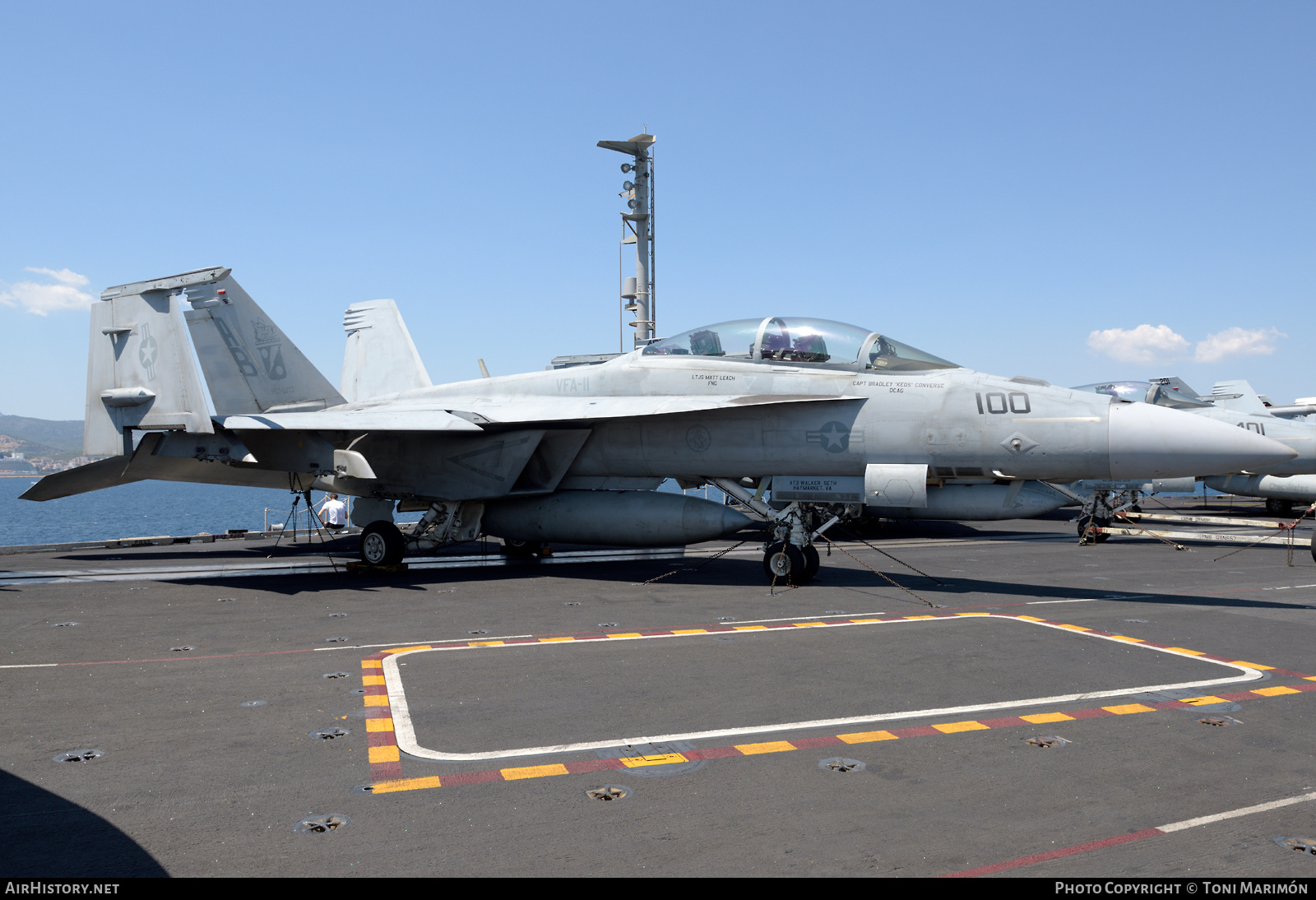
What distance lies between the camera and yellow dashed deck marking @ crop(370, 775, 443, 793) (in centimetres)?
400

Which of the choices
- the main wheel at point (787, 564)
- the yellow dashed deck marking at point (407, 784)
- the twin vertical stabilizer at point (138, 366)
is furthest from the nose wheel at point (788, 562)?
the twin vertical stabilizer at point (138, 366)

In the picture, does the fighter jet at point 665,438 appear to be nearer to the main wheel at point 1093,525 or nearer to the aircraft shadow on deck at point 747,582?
the aircraft shadow on deck at point 747,582

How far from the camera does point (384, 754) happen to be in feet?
14.8

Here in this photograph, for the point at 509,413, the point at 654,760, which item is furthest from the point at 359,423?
the point at 654,760

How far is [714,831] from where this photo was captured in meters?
3.52

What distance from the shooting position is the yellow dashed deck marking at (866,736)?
4770mm

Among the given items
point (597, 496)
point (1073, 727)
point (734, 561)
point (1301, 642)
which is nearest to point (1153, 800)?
point (1073, 727)

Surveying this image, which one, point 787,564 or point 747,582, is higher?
point 787,564

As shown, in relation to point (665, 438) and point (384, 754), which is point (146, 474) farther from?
point (384, 754)

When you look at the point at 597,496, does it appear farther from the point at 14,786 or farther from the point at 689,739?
the point at 14,786

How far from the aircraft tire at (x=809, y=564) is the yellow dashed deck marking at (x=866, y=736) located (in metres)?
6.26

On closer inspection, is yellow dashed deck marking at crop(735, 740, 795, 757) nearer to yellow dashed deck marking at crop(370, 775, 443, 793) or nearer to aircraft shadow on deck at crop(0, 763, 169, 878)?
yellow dashed deck marking at crop(370, 775, 443, 793)

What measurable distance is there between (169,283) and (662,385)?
26.0 feet

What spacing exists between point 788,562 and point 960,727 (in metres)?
6.08
